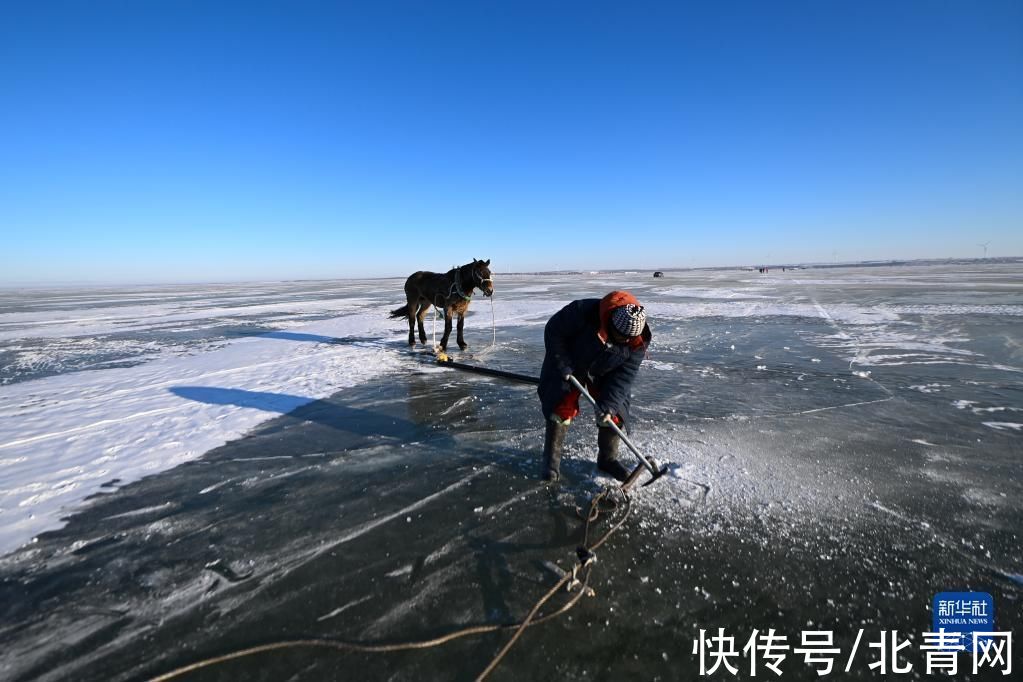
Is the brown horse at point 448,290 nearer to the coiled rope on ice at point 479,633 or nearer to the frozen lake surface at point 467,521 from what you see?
the frozen lake surface at point 467,521

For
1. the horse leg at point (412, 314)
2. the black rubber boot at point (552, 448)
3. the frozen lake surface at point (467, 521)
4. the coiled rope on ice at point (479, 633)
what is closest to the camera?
the coiled rope on ice at point (479, 633)

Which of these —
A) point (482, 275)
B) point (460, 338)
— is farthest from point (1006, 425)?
point (460, 338)

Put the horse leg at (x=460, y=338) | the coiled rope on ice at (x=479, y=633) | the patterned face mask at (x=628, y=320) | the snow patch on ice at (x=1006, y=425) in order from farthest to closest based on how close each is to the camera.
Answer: the horse leg at (x=460, y=338) → the snow patch on ice at (x=1006, y=425) → the patterned face mask at (x=628, y=320) → the coiled rope on ice at (x=479, y=633)

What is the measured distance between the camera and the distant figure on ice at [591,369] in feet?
11.6

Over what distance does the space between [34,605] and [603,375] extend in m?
4.08

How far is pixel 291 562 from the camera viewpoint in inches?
111

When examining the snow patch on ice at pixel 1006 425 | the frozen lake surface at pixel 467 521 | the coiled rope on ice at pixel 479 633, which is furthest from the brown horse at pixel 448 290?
the snow patch on ice at pixel 1006 425

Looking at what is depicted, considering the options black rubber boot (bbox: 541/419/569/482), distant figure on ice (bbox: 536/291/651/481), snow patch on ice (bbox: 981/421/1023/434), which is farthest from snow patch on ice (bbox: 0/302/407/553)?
snow patch on ice (bbox: 981/421/1023/434)

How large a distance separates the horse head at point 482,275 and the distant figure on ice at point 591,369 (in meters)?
5.44

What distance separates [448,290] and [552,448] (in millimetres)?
6520

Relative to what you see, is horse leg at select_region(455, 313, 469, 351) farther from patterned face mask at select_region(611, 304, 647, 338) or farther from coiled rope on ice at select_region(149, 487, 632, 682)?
coiled rope on ice at select_region(149, 487, 632, 682)

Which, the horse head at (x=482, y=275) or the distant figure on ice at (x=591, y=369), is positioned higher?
the horse head at (x=482, y=275)

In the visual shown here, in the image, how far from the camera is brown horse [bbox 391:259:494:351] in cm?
912

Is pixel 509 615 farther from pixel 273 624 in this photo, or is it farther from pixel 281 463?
pixel 281 463
